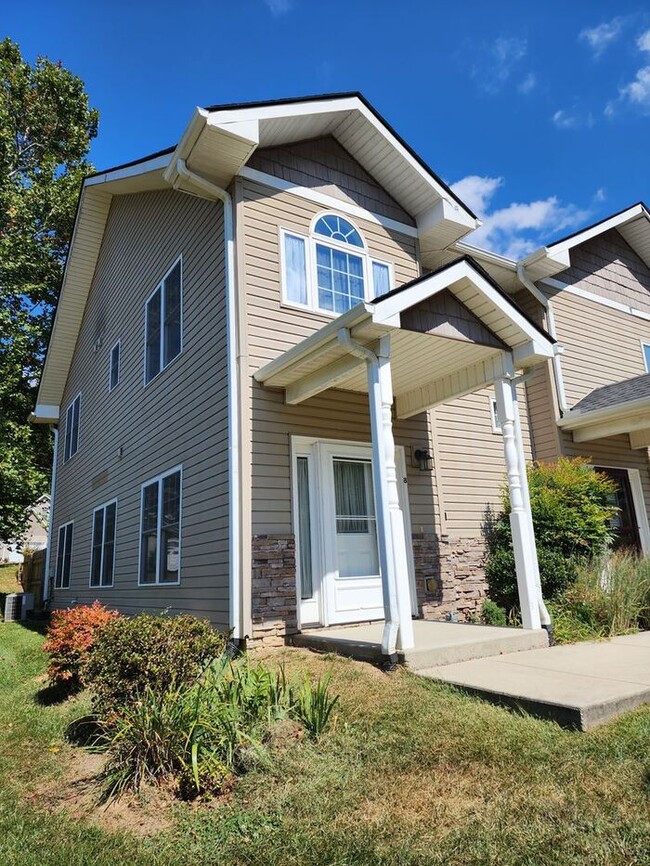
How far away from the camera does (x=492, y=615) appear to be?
823 cm

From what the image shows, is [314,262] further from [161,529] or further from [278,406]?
[161,529]

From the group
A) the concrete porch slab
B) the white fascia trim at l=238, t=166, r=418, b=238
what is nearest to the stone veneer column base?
the concrete porch slab

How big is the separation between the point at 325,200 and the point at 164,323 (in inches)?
122

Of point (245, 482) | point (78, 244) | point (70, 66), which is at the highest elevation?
point (70, 66)

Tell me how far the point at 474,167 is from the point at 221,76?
5.23 metres

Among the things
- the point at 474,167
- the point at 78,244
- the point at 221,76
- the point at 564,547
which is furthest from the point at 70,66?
the point at 564,547

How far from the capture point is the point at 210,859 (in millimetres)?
2631

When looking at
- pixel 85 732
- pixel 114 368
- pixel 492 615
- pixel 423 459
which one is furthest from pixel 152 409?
pixel 492 615

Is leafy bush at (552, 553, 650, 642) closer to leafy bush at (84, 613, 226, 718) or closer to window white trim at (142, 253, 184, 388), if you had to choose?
leafy bush at (84, 613, 226, 718)

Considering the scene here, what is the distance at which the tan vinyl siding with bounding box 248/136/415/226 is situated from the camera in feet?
26.6

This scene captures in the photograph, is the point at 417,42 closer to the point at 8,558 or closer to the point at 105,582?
the point at 105,582

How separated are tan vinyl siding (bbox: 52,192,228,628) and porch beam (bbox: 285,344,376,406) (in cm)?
84

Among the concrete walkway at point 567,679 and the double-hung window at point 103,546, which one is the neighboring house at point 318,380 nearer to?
the double-hung window at point 103,546

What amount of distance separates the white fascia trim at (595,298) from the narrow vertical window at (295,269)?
523 centimetres
